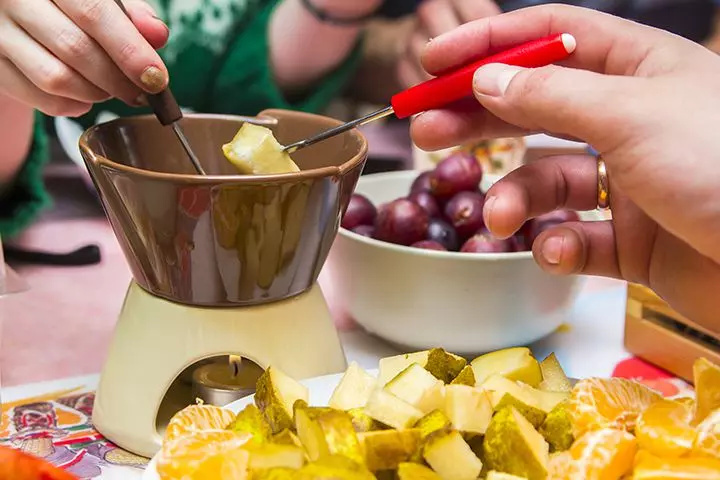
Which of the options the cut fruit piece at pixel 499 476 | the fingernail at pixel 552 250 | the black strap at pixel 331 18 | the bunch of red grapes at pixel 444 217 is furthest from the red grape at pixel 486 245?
the black strap at pixel 331 18

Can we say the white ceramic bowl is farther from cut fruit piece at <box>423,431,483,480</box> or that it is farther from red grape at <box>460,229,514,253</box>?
cut fruit piece at <box>423,431,483,480</box>

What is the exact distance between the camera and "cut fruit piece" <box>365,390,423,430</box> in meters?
0.54

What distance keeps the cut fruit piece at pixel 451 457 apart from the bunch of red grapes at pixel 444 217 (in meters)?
0.29

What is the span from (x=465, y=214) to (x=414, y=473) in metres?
0.40

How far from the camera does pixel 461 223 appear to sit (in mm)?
853

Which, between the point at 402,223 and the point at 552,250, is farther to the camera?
the point at 402,223

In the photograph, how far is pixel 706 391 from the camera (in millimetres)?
578

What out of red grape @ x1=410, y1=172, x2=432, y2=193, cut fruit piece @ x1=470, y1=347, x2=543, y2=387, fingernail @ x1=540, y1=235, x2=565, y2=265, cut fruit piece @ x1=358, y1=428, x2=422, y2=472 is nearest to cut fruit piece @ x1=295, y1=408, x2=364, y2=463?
cut fruit piece @ x1=358, y1=428, x2=422, y2=472

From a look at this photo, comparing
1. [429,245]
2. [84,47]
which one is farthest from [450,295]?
[84,47]

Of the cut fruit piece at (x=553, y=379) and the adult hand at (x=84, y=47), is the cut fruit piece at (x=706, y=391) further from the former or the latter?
the adult hand at (x=84, y=47)

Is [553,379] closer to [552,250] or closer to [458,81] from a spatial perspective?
[552,250]

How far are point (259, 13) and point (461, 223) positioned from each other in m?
0.76

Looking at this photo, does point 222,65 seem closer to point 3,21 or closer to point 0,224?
point 0,224

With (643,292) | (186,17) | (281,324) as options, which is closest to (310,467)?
(281,324)
